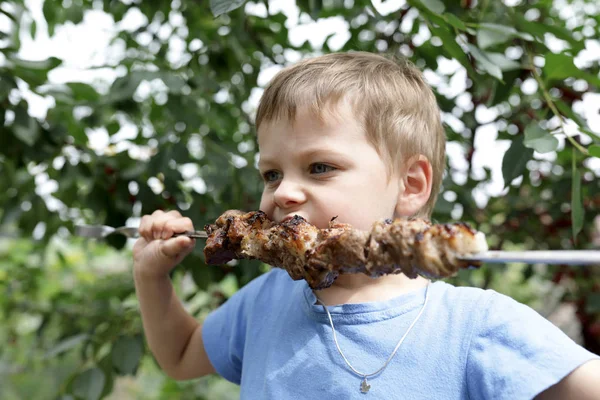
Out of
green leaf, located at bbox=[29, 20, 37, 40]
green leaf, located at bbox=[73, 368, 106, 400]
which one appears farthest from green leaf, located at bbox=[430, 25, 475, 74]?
green leaf, located at bbox=[29, 20, 37, 40]

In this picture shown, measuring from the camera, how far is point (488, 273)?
2.86 metres

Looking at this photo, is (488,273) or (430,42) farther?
(488,273)

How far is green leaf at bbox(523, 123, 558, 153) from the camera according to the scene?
1203mm

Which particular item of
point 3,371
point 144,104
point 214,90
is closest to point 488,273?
point 214,90

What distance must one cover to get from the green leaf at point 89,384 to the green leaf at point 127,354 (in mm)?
61

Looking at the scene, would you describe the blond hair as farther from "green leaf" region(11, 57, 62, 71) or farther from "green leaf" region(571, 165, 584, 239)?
"green leaf" region(11, 57, 62, 71)

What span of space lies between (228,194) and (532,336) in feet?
4.16

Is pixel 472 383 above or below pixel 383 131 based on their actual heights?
below

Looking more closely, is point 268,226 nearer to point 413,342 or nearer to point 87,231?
point 413,342

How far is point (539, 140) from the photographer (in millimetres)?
1230

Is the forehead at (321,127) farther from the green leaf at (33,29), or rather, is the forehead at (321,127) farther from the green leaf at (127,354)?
the green leaf at (33,29)

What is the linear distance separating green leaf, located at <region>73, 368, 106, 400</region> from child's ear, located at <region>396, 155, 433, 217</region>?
1.16 m

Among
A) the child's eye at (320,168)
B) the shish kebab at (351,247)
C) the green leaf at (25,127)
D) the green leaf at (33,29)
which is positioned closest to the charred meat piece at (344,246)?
the shish kebab at (351,247)

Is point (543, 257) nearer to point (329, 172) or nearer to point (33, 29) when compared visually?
point (329, 172)
